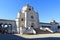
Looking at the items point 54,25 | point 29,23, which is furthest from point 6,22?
point 54,25

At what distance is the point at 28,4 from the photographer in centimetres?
4681

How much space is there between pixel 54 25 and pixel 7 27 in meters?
19.1

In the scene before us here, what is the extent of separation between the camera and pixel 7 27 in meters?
42.4

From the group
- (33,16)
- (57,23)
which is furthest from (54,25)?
(33,16)

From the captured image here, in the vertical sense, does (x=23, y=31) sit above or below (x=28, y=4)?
below

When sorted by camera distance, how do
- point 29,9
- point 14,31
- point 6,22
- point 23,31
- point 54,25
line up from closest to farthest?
point 23,31 → point 14,31 → point 6,22 → point 29,9 → point 54,25

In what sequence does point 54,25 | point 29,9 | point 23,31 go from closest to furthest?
point 23,31 → point 29,9 → point 54,25

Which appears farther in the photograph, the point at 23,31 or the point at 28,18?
the point at 28,18

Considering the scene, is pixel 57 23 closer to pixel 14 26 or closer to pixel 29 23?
pixel 29 23

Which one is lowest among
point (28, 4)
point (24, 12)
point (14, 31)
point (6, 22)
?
point (14, 31)

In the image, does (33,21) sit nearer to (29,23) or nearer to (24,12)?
(29,23)

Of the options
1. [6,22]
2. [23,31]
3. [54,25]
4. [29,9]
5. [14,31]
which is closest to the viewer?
[23,31]

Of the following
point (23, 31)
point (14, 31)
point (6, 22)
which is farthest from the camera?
point (6, 22)

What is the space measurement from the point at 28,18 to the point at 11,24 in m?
6.11
